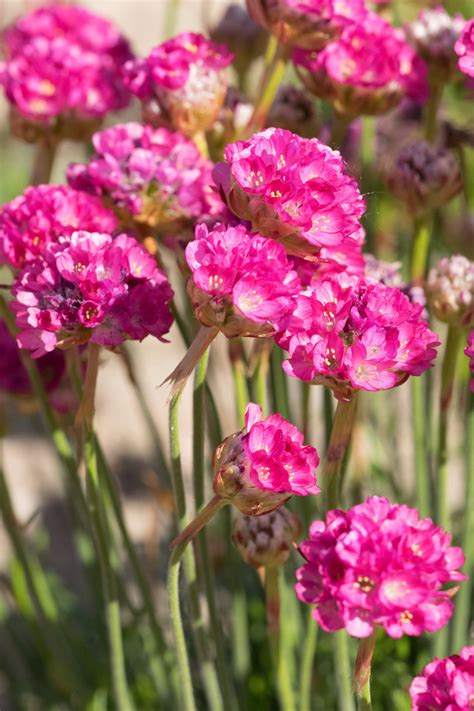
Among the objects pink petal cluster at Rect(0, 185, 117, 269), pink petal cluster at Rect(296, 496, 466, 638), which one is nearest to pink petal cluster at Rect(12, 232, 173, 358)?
pink petal cluster at Rect(0, 185, 117, 269)

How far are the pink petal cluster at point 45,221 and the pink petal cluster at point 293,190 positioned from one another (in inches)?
5.8

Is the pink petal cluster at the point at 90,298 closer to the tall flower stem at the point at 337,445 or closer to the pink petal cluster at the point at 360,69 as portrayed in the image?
the tall flower stem at the point at 337,445

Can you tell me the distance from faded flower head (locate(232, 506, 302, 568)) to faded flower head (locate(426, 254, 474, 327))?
0.69ft

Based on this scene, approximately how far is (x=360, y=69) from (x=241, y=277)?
390 mm

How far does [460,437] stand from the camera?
1.53m

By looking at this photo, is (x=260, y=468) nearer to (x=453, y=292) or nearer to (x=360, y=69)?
(x=453, y=292)

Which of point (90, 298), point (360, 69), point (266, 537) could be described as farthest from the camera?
point (360, 69)

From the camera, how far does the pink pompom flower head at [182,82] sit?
2.70ft

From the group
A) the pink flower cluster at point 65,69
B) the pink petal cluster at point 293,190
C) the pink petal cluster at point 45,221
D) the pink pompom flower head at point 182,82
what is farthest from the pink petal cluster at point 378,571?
the pink flower cluster at point 65,69

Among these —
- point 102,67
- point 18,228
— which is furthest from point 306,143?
point 102,67

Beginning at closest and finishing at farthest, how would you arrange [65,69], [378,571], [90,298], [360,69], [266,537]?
[378,571] < [90,298] < [266,537] < [360,69] < [65,69]

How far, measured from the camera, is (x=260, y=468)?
1.89 feet

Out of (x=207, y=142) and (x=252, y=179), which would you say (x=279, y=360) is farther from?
(x=252, y=179)

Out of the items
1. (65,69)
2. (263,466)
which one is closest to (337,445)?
(263,466)
